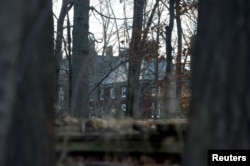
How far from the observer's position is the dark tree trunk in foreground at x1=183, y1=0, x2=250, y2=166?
4617mm

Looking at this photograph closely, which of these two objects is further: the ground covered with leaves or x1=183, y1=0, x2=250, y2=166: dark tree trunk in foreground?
the ground covered with leaves

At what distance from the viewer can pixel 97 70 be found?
40594 mm

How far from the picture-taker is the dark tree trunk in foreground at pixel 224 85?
182 inches

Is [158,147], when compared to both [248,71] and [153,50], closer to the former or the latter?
[248,71]

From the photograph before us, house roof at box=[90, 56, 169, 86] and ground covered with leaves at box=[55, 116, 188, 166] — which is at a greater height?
house roof at box=[90, 56, 169, 86]

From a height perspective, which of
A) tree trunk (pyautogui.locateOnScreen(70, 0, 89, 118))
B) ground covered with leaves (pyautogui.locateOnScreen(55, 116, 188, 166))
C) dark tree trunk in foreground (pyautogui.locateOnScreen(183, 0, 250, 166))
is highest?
tree trunk (pyautogui.locateOnScreen(70, 0, 89, 118))

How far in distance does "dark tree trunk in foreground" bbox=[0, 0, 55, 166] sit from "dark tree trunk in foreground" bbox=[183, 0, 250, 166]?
4.32ft

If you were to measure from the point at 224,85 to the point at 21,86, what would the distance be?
65.4 inches

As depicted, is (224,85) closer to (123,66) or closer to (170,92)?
(170,92)

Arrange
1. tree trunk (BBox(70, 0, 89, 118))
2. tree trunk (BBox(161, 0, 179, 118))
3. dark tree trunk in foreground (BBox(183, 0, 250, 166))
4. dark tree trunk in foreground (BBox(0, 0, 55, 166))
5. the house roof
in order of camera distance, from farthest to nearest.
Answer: the house roof < tree trunk (BBox(70, 0, 89, 118)) < tree trunk (BBox(161, 0, 179, 118)) < dark tree trunk in foreground (BBox(0, 0, 55, 166)) < dark tree trunk in foreground (BBox(183, 0, 250, 166))

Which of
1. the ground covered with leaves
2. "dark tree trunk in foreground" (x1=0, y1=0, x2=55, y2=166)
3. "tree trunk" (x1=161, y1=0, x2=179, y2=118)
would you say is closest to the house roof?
"tree trunk" (x1=161, y1=0, x2=179, y2=118)

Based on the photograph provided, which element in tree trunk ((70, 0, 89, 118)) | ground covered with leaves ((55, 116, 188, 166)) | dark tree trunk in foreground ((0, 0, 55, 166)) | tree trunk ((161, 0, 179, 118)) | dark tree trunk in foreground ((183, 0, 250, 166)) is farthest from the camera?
tree trunk ((70, 0, 89, 118))

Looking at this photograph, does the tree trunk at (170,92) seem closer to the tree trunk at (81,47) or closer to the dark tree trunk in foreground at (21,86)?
the tree trunk at (81,47)

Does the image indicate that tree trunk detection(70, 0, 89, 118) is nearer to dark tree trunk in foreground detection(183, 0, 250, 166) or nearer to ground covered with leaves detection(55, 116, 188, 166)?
ground covered with leaves detection(55, 116, 188, 166)
